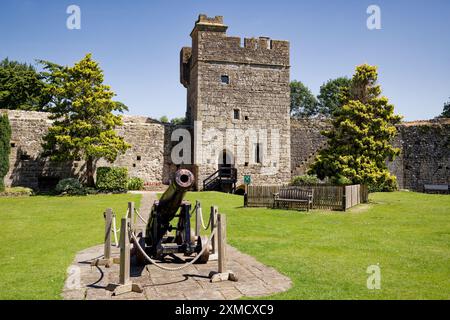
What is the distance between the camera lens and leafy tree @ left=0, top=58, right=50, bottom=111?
3609cm

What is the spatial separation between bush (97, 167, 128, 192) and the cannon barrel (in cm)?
1620

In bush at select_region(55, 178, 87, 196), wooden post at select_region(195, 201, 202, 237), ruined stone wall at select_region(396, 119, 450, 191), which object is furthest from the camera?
ruined stone wall at select_region(396, 119, 450, 191)

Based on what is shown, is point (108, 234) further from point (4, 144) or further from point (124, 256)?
point (4, 144)

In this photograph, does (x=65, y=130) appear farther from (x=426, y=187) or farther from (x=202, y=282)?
(x=426, y=187)

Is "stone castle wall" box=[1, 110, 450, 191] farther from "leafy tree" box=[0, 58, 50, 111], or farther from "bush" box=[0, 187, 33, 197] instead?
"leafy tree" box=[0, 58, 50, 111]

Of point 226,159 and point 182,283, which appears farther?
point 226,159

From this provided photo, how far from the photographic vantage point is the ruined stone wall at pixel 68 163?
23406 mm

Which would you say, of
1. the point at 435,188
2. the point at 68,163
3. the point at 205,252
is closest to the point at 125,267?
the point at 205,252

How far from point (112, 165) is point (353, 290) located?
2149 centimetres

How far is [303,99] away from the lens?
58.2 m

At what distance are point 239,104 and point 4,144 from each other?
47.6 feet

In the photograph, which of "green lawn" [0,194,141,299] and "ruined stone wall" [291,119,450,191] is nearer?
"green lawn" [0,194,141,299]

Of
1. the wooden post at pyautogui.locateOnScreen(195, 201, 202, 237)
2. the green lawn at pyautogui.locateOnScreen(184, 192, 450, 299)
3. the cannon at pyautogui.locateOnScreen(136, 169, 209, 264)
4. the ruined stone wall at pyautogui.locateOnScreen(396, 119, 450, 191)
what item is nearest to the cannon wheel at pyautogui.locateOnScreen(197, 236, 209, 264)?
the cannon at pyautogui.locateOnScreen(136, 169, 209, 264)

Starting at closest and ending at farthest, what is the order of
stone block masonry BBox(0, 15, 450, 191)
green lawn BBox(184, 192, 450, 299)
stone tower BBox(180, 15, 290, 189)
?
green lawn BBox(184, 192, 450, 299), stone block masonry BBox(0, 15, 450, 191), stone tower BBox(180, 15, 290, 189)
